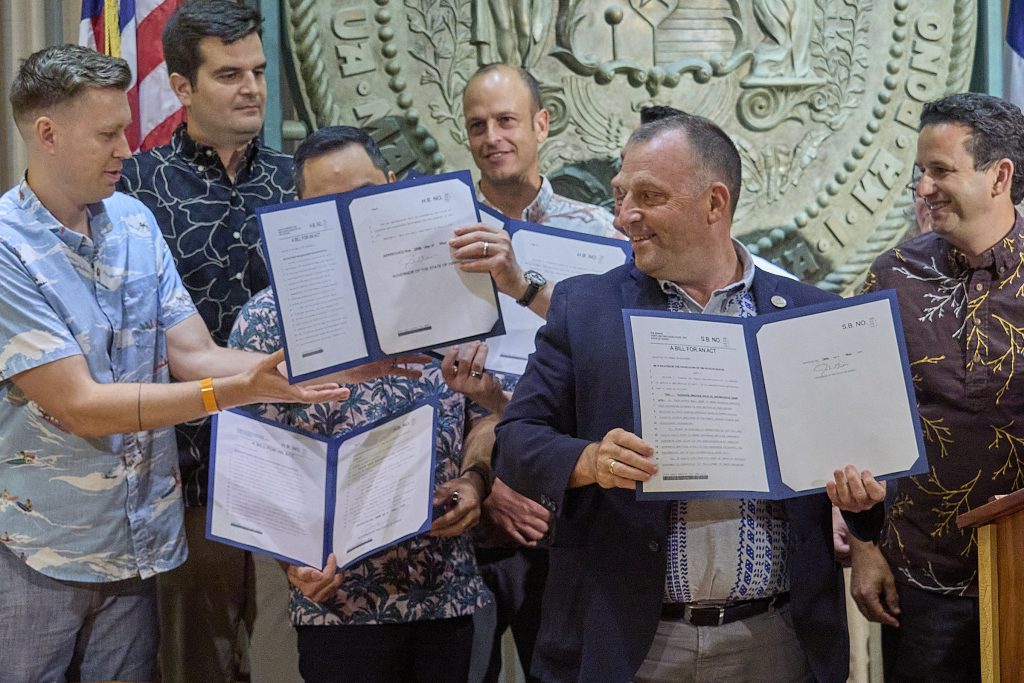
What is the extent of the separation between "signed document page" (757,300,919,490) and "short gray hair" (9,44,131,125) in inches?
68.3

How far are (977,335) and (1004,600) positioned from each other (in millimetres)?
681

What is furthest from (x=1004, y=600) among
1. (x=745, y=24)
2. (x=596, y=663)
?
(x=745, y=24)

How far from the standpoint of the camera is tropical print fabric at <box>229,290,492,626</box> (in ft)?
8.90

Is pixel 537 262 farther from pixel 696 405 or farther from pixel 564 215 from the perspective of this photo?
pixel 696 405

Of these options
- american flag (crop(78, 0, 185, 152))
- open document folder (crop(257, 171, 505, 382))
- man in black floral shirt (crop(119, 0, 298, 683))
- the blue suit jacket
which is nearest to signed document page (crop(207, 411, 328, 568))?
open document folder (crop(257, 171, 505, 382))

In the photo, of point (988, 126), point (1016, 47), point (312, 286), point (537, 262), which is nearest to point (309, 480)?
point (312, 286)

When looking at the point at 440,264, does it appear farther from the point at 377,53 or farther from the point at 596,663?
the point at 377,53

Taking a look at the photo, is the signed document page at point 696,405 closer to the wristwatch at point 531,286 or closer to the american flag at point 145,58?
the wristwatch at point 531,286

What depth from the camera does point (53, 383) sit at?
269cm

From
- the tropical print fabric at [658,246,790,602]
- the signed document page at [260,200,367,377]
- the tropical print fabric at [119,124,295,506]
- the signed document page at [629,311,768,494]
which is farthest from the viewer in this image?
the tropical print fabric at [119,124,295,506]

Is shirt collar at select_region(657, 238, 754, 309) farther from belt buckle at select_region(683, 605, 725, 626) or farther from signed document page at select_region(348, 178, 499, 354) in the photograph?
belt buckle at select_region(683, 605, 725, 626)

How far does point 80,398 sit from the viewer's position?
269 centimetres

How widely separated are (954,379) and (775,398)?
86cm

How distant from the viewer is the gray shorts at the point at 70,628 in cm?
269
